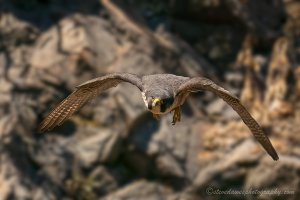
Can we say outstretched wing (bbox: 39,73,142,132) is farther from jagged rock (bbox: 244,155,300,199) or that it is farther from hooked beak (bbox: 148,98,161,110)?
jagged rock (bbox: 244,155,300,199)

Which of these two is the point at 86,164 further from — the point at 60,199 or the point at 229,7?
the point at 229,7

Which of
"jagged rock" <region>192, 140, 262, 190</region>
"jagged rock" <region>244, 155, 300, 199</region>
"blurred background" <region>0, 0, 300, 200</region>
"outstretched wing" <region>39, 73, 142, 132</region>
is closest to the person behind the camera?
"outstretched wing" <region>39, 73, 142, 132</region>

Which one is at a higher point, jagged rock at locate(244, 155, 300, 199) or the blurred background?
the blurred background

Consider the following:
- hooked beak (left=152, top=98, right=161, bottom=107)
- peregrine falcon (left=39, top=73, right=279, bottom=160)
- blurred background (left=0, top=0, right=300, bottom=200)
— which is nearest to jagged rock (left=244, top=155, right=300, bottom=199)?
blurred background (left=0, top=0, right=300, bottom=200)

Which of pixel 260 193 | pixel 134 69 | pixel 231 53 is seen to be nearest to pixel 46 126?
pixel 134 69

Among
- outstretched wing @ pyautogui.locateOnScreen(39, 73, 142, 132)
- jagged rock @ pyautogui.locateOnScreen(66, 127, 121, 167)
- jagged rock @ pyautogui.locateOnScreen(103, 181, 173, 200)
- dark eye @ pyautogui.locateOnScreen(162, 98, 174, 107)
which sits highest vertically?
dark eye @ pyautogui.locateOnScreen(162, 98, 174, 107)

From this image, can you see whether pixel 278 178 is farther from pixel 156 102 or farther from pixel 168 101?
pixel 156 102
